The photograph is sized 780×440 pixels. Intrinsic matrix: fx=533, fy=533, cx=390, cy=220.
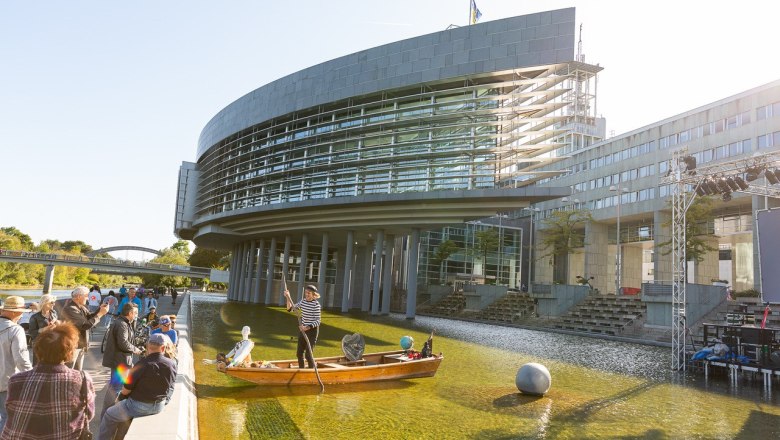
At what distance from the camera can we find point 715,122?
46938 millimetres

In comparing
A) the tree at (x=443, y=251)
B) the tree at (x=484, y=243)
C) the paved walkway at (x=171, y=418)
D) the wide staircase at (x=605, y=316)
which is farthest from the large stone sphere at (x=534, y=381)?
the tree at (x=484, y=243)

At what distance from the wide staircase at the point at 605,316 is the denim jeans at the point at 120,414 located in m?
30.5

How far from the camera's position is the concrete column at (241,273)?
57.5 metres

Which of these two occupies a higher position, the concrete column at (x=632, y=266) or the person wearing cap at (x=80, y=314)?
the concrete column at (x=632, y=266)

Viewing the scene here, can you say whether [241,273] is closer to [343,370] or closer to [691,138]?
[691,138]

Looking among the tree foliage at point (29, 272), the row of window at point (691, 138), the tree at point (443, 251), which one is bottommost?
the tree foliage at point (29, 272)

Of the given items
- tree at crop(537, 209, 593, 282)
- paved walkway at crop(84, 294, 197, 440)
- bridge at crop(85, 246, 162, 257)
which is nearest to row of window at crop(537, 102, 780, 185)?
tree at crop(537, 209, 593, 282)

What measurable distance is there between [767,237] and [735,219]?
34635 mm

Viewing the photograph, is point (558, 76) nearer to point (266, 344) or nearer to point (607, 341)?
point (607, 341)

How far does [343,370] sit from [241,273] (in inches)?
1980

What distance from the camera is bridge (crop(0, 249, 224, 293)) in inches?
2808

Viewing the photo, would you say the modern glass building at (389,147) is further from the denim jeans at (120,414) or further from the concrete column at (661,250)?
the denim jeans at (120,414)

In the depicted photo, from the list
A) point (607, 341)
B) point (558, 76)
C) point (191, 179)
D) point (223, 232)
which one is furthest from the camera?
point (191, 179)

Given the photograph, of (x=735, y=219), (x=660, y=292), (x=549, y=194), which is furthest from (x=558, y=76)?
(x=735, y=219)
